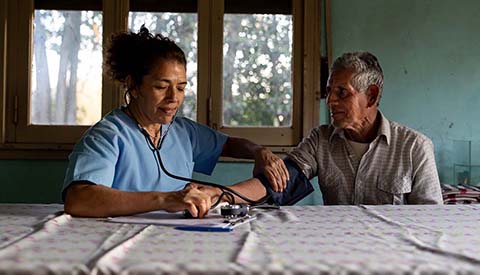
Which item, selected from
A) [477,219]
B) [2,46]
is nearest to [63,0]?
Result: [2,46]

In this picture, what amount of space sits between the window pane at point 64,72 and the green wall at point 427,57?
1.04 meters

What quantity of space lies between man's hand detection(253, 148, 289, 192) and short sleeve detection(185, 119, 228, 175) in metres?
0.25

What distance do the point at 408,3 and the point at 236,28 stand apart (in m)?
0.76

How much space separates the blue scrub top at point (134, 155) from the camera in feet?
4.92

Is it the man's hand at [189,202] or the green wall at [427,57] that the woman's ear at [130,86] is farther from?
the green wall at [427,57]

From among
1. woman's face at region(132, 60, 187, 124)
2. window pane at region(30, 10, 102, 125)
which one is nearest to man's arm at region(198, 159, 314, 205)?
woman's face at region(132, 60, 187, 124)

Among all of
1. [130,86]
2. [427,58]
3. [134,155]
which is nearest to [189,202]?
[134,155]

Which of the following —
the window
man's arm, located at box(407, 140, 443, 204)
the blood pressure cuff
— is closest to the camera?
man's arm, located at box(407, 140, 443, 204)

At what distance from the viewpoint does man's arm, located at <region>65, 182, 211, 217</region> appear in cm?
138

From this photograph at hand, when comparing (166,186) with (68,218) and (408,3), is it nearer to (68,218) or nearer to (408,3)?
(68,218)

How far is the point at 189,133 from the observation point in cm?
203

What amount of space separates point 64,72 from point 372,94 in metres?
1.33

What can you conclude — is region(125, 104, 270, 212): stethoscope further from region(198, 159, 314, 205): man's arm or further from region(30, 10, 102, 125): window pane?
region(30, 10, 102, 125): window pane

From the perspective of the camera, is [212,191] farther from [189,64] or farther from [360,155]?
[189,64]
